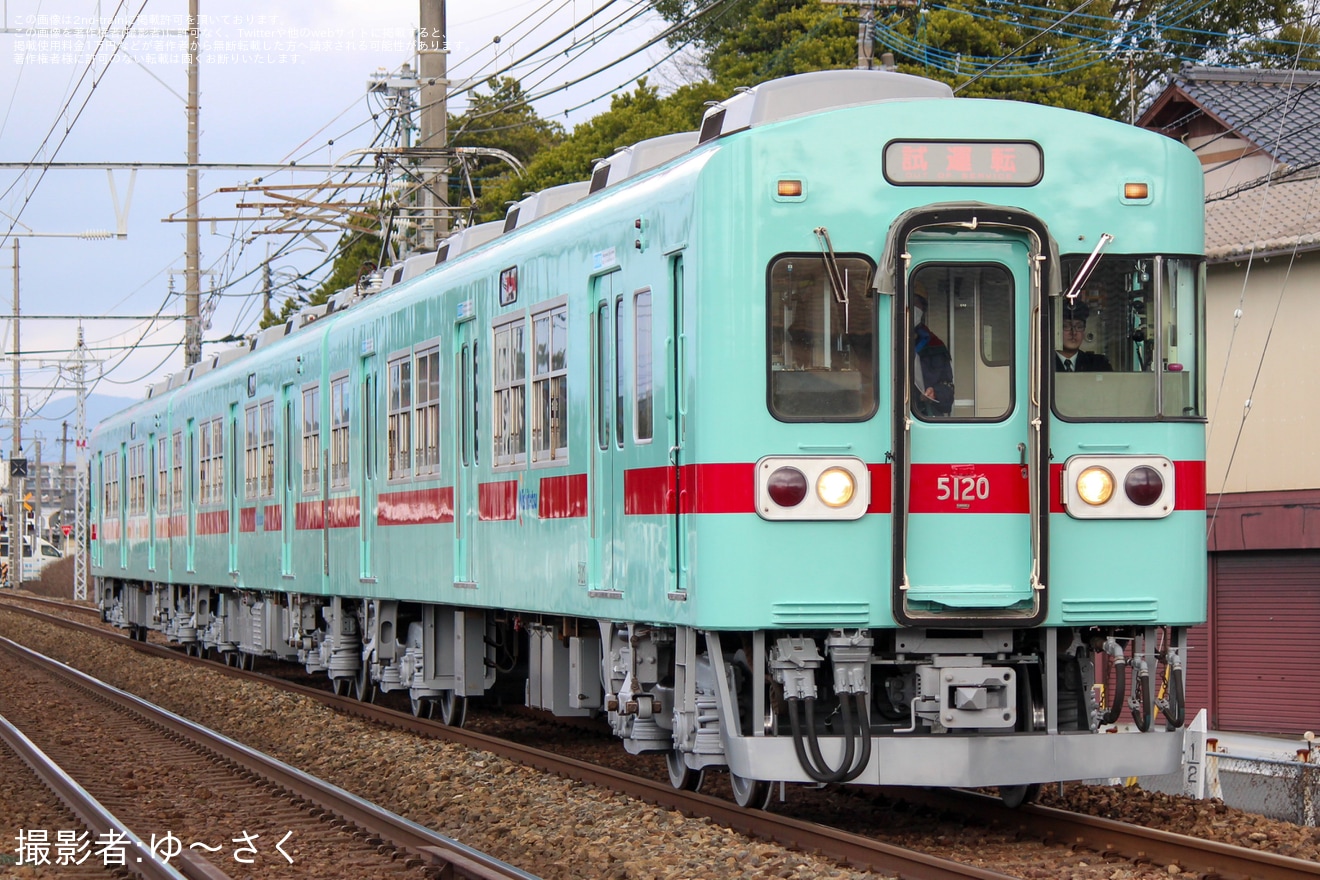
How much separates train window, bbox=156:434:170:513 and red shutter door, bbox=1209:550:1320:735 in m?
13.7

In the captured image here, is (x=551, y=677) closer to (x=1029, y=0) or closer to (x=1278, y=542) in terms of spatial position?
(x=1278, y=542)

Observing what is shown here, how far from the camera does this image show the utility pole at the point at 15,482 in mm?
52344

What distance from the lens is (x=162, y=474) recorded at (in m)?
24.8

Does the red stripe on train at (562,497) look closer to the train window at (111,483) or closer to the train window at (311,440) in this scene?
A: the train window at (311,440)

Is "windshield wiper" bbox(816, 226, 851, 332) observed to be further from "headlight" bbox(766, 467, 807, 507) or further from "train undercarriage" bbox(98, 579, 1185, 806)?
"train undercarriage" bbox(98, 579, 1185, 806)

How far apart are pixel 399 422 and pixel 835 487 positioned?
6.61 m

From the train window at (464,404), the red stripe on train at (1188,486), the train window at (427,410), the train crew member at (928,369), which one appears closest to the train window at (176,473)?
the train window at (427,410)

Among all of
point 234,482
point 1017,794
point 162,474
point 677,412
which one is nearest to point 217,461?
point 234,482

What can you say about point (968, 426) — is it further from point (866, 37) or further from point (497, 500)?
point (866, 37)

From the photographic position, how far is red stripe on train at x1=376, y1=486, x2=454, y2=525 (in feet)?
41.7

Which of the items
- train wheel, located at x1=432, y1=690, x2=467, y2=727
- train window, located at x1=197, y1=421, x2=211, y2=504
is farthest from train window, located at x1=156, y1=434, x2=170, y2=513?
train wheel, located at x1=432, y1=690, x2=467, y2=727

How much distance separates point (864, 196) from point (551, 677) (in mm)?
4428

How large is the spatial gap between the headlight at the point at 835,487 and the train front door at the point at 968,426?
209 millimetres

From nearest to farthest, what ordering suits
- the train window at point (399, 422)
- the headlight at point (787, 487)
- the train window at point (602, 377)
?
the headlight at point (787, 487), the train window at point (602, 377), the train window at point (399, 422)
